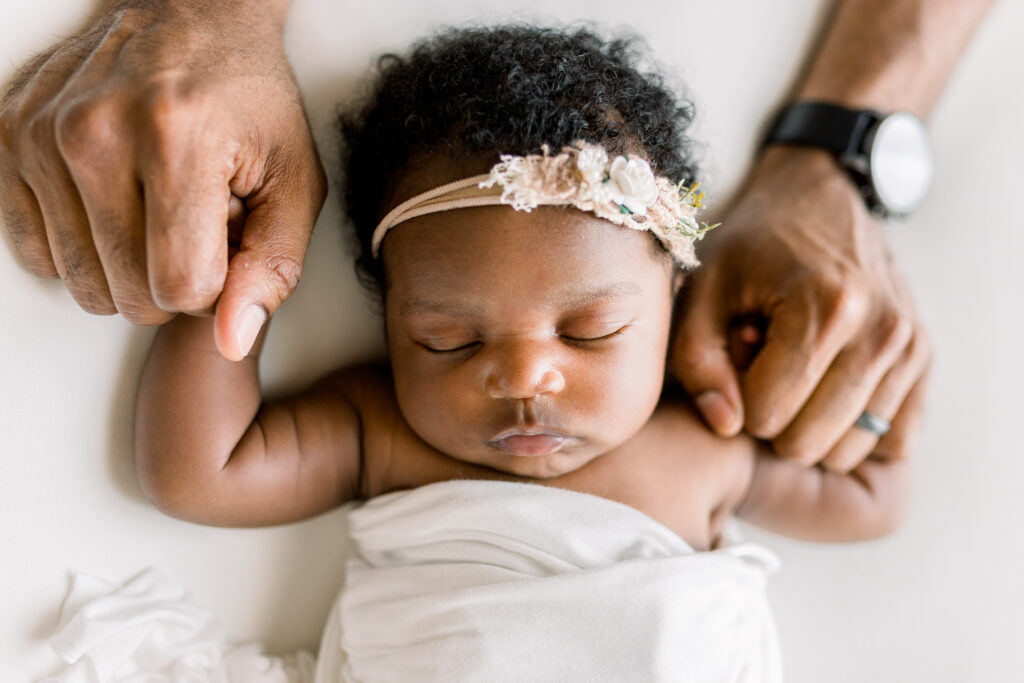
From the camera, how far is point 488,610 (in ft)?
4.22

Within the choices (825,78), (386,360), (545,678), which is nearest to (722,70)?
(825,78)

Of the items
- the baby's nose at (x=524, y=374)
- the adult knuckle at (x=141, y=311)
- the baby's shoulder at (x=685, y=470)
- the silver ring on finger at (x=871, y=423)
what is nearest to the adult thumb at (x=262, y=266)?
the adult knuckle at (x=141, y=311)

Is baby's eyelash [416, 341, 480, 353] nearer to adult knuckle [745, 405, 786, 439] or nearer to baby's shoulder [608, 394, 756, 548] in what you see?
baby's shoulder [608, 394, 756, 548]

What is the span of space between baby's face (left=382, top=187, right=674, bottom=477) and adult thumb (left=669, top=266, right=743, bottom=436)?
22cm

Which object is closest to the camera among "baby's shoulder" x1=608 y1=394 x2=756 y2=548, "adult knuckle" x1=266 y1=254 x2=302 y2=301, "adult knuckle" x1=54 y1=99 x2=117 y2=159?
"adult knuckle" x1=54 y1=99 x2=117 y2=159

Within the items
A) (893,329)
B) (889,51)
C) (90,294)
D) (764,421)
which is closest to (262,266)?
(90,294)

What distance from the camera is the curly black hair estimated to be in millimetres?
1227

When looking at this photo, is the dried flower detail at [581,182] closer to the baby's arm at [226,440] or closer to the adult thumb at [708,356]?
the adult thumb at [708,356]

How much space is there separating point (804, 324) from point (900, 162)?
0.49 meters

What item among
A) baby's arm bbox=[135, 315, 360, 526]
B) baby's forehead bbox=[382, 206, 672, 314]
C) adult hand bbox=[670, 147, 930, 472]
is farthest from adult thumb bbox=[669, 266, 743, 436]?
baby's arm bbox=[135, 315, 360, 526]

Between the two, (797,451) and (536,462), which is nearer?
(536,462)

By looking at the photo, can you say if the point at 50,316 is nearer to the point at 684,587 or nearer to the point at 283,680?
the point at 283,680

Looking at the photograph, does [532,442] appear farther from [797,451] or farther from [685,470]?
[797,451]

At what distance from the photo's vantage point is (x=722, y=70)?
5.58 feet
